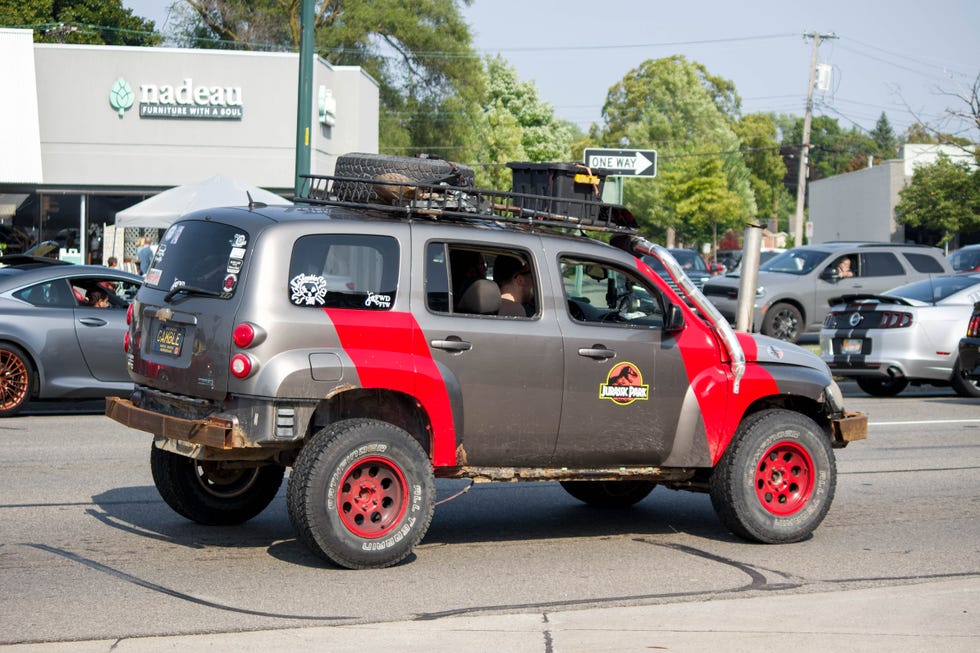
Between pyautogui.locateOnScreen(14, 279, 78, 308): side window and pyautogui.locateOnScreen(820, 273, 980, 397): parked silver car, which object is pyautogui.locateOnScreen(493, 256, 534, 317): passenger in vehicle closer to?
pyautogui.locateOnScreen(14, 279, 78, 308): side window

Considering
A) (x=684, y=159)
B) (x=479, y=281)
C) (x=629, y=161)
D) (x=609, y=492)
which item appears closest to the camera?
(x=479, y=281)

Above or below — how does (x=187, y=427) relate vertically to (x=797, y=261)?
below

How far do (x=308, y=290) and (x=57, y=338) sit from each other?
23.5 ft

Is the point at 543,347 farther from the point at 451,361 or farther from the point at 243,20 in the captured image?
the point at 243,20

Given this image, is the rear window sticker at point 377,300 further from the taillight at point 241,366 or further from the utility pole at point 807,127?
the utility pole at point 807,127

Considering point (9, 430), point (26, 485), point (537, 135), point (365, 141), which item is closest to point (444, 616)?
point (26, 485)

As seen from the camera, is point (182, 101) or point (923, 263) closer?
point (923, 263)

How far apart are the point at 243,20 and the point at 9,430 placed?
4614 cm

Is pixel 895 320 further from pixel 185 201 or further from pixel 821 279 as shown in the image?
pixel 185 201

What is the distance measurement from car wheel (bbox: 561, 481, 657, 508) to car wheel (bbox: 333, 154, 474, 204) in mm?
2401

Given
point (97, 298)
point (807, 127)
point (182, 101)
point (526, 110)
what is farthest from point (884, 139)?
point (97, 298)

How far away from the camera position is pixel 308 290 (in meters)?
6.61

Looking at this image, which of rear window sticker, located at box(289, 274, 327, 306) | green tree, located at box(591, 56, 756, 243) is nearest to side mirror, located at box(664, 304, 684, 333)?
rear window sticker, located at box(289, 274, 327, 306)

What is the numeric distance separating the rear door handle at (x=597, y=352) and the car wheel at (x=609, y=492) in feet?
6.02
